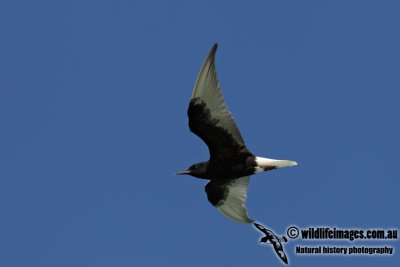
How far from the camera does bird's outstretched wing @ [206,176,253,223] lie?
22938 millimetres

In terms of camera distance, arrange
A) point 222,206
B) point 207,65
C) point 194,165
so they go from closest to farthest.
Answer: point 207,65 < point 194,165 < point 222,206

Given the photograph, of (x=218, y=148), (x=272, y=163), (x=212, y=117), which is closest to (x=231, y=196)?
(x=218, y=148)

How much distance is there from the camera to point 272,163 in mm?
20891

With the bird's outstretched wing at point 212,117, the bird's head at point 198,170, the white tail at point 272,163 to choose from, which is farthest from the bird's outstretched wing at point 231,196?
the white tail at point 272,163

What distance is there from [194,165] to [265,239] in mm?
3258

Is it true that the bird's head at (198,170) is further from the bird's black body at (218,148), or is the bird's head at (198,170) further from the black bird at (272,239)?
the black bird at (272,239)

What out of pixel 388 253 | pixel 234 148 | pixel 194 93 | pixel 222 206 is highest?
pixel 194 93

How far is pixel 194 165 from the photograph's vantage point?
21656 mm

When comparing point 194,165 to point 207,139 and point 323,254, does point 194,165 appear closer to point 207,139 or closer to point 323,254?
point 207,139

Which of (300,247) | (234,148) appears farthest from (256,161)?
(300,247)

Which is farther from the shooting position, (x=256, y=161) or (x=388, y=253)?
(x=388, y=253)

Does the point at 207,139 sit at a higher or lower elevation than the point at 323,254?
higher

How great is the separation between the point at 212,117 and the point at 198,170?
166 cm

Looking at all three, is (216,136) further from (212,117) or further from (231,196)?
(231,196)
